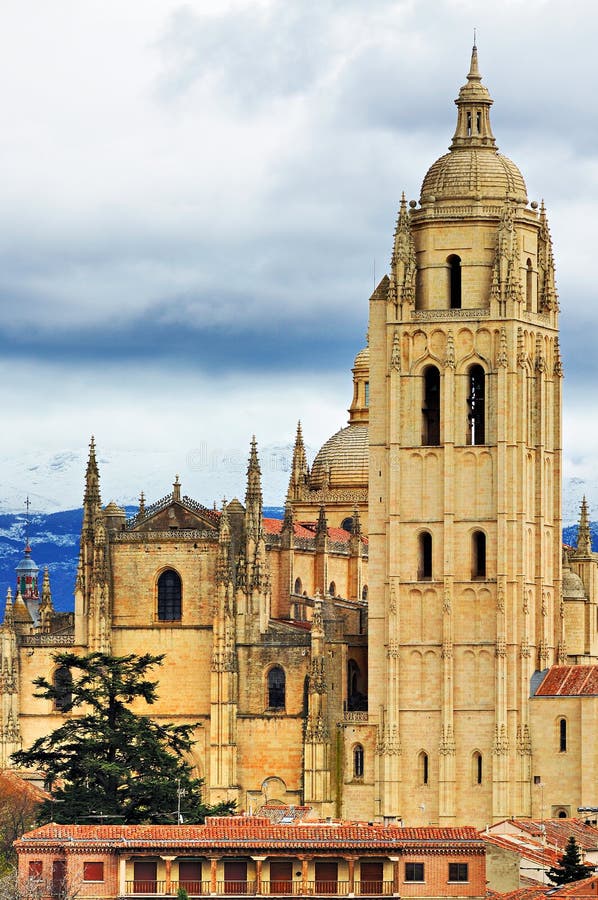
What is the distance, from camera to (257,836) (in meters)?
101

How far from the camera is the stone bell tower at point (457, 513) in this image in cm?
12988

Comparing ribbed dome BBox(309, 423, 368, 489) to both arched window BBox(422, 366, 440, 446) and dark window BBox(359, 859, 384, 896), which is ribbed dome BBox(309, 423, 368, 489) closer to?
arched window BBox(422, 366, 440, 446)

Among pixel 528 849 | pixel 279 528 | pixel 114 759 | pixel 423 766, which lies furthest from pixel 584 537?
pixel 528 849

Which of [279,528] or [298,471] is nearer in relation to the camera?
[279,528]

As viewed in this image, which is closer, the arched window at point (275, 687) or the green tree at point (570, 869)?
the green tree at point (570, 869)

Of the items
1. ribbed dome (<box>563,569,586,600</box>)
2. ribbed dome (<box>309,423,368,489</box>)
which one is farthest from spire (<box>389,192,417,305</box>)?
ribbed dome (<box>309,423,368,489</box>)

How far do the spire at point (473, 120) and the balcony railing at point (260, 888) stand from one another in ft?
141

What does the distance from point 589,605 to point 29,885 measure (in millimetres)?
43141

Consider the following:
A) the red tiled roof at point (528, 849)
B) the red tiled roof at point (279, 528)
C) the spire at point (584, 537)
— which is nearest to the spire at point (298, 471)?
the red tiled roof at point (279, 528)

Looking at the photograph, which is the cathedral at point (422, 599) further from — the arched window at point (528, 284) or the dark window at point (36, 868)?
the dark window at point (36, 868)

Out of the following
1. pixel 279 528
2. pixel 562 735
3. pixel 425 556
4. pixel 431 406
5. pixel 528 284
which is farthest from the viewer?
pixel 279 528

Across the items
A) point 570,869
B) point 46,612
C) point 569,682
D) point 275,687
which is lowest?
point 570,869

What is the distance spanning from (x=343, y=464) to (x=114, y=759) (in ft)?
134

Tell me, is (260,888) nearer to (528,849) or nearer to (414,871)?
(414,871)
